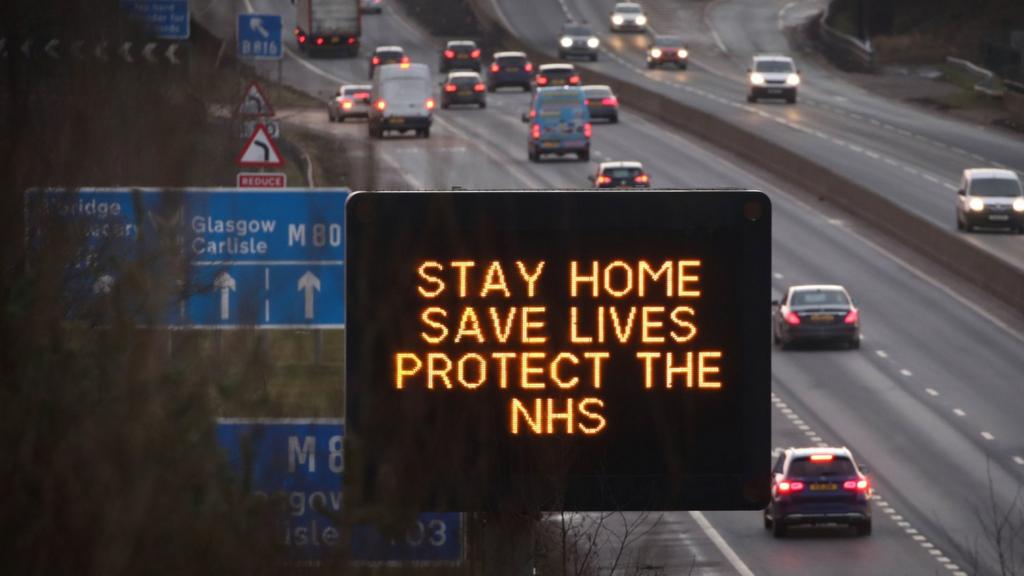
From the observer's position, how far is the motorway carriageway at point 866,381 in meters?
31.6

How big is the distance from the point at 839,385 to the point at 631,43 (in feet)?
219

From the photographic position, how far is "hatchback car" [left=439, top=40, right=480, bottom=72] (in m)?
98.6

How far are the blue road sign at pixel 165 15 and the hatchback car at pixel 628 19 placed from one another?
81.2 meters

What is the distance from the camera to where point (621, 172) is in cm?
6091

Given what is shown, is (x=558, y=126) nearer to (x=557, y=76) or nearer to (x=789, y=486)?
(x=557, y=76)

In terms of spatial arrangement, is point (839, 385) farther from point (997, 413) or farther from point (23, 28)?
point (23, 28)

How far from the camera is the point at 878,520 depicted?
33.8 metres

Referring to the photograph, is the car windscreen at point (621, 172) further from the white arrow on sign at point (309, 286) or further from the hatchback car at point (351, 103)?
the white arrow on sign at point (309, 286)

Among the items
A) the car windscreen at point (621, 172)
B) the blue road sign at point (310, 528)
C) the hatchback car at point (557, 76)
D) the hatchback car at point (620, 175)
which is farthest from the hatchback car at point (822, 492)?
the hatchback car at point (557, 76)

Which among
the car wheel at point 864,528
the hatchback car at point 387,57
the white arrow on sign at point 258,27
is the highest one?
the white arrow on sign at point 258,27

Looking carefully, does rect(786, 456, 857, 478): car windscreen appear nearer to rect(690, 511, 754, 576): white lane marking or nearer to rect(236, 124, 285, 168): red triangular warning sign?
rect(690, 511, 754, 576): white lane marking

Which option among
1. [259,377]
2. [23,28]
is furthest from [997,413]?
[259,377]

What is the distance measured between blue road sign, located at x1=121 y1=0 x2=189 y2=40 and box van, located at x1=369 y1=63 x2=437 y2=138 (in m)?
40.2

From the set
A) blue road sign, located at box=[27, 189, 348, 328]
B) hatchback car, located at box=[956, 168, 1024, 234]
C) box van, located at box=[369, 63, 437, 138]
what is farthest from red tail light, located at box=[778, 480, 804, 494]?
box van, located at box=[369, 63, 437, 138]
